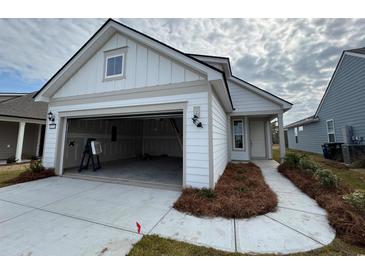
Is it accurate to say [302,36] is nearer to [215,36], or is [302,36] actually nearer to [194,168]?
[215,36]

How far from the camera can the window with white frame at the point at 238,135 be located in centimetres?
952

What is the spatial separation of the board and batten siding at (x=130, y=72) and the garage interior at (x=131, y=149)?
3.92 ft

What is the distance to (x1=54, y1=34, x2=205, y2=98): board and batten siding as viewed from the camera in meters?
4.81

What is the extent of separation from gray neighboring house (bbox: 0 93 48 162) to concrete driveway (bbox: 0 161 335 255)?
24.5 ft

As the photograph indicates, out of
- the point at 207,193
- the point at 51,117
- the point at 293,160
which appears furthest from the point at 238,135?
the point at 51,117

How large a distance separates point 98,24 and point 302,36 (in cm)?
784

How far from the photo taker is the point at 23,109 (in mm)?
10328

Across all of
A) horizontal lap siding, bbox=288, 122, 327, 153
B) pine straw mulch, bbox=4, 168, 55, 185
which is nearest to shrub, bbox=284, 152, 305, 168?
horizontal lap siding, bbox=288, 122, 327, 153

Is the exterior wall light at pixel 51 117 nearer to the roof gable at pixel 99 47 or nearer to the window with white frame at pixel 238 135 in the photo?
the roof gable at pixel 99 47

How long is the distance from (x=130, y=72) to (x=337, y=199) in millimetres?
6699

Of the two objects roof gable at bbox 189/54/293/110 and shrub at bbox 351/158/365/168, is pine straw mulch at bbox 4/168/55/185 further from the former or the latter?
shrub at bbox 351/158/365/168

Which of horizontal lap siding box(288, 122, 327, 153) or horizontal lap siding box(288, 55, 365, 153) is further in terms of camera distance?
horizontal lap siding box(288, 122, 327, 153)

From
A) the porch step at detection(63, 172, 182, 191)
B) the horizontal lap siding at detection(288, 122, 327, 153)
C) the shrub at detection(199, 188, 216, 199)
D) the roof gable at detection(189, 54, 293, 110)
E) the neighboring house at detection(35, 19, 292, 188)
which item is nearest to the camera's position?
the shrub at detection(199, 188, 216, 199)

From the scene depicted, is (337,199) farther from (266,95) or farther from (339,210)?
(266,95)
